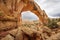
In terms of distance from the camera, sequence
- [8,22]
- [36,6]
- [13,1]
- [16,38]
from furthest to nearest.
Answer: [36,6] → [13,1] → [8,22] → [16,38]

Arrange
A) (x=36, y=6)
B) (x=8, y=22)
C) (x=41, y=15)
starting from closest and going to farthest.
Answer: (x=8, y=22) < (x=36, y=6) < (x=41, y=15)

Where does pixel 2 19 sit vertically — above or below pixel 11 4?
below

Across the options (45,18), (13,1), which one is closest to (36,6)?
(45,18)

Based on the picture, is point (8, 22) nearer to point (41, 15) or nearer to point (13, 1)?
point (13, 1)

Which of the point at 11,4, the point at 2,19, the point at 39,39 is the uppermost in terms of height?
the point at 11,4

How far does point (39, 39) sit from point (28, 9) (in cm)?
1768

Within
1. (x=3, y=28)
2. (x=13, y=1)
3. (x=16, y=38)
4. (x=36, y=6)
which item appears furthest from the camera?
(x=36, y=6)

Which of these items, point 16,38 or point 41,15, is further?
point 41,15

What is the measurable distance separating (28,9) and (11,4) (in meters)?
8.20

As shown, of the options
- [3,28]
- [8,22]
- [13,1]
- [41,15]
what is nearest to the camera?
[3,28]

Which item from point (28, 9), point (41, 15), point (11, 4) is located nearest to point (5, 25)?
point (11, 4)

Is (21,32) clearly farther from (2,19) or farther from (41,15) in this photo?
(41,15)

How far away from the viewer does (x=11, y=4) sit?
2192 cm

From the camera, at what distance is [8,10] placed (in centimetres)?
2061
